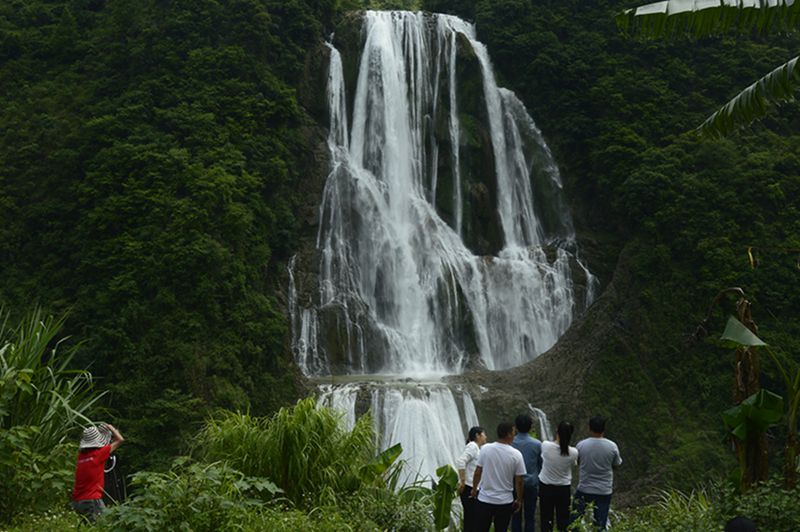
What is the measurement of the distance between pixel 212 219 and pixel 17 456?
45.0 ft

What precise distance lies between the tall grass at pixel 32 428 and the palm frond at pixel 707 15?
6.17 metres

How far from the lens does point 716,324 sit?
21.3 metres

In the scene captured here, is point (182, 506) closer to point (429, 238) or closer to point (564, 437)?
point (564, 437)

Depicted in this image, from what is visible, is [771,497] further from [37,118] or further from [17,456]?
[37,118]

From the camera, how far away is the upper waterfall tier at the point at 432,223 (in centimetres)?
2194

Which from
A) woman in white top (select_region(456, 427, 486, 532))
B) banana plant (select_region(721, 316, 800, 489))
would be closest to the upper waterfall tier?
woman in white top (select_region(456, 427, 486, 532))

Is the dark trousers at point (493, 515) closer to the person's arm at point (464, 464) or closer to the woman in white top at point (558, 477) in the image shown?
the person's arm at point (464, 464)

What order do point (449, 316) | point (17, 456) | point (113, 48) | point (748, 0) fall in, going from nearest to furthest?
point (17, 456) → point (748, 0) → point (449, 316) → point (113, 48)

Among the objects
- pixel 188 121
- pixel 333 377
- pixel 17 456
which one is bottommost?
pixel 333 377

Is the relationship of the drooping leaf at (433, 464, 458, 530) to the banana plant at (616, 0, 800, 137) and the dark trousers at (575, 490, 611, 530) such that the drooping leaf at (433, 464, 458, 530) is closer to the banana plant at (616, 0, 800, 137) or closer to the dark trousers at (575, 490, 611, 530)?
the dark trousers at (575, 490, 611, 530)

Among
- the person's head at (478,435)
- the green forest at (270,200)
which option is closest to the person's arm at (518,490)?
the person's head at (478,435)

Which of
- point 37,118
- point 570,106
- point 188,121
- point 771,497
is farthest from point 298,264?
point 771,497

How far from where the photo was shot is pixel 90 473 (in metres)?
7.31

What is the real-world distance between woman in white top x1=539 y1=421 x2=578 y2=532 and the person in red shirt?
3939 millimetres
